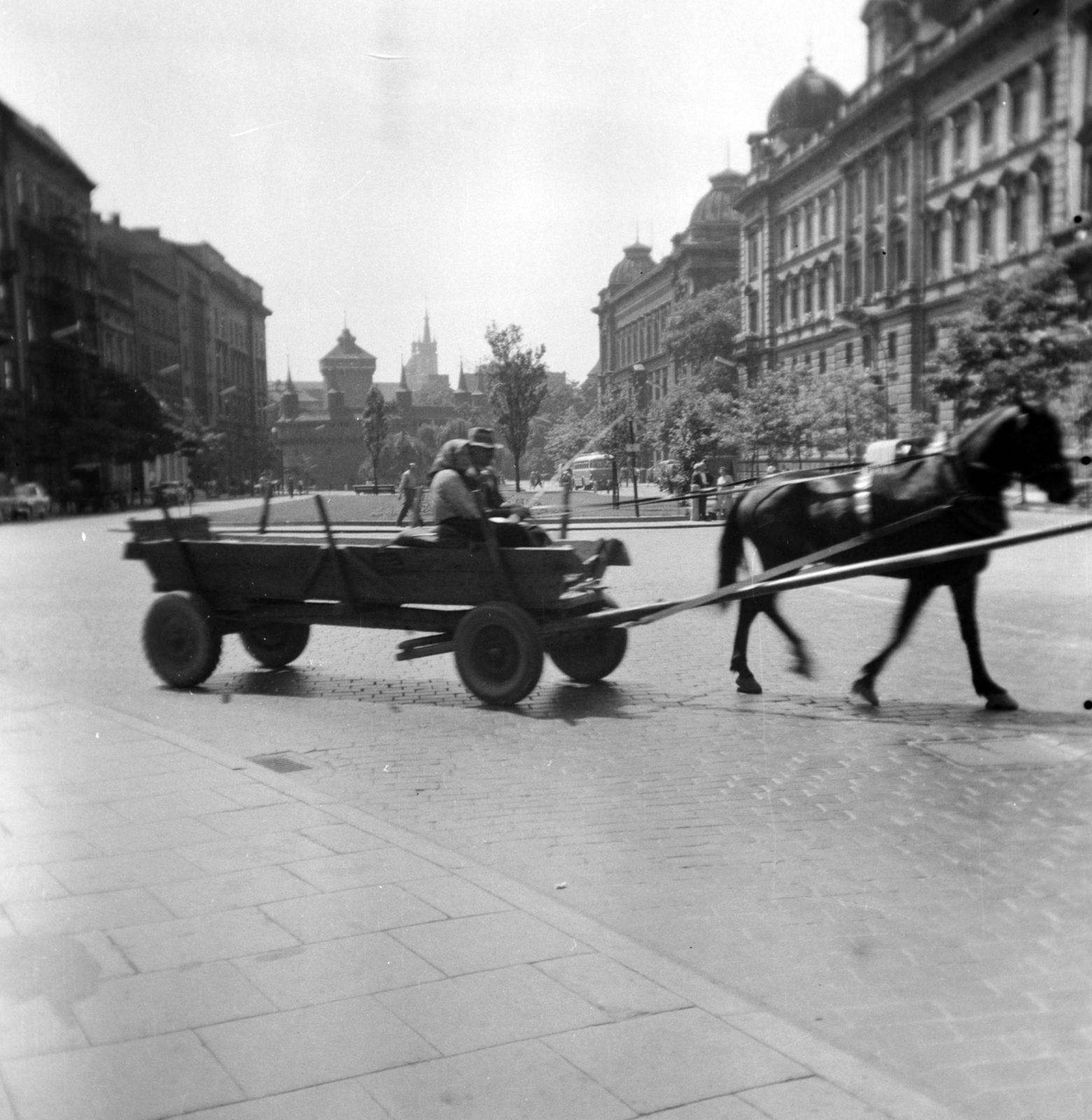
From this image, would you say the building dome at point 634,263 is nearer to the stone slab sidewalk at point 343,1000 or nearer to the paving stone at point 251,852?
the stone slab sidewalk at point 343,1000

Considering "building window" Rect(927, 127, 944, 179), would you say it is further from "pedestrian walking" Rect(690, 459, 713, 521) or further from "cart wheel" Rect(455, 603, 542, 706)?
"cart wheel" Rect(455, 603, 542, 706)

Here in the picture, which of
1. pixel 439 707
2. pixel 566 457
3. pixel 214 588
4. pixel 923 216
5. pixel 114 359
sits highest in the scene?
pixel 923 216

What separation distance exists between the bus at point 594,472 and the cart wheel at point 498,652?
1182 millimetres

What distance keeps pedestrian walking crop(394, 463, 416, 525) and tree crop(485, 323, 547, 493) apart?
1146mm

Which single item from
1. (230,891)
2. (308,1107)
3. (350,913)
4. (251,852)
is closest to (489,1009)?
(308,1107)

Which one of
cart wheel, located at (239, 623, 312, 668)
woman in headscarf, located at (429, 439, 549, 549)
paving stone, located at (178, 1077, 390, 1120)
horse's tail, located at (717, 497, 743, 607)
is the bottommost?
paving stone, located at (178, 1077, 390, 1120)

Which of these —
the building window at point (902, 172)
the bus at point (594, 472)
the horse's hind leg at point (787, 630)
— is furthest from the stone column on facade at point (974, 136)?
the horse's hind leg at point (787, 630)

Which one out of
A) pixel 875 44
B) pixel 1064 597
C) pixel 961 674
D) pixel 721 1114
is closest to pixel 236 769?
pixel 721 1114

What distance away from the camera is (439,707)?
7.59 metres

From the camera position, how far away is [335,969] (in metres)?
3.51

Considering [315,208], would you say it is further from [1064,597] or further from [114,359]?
[1064,597]

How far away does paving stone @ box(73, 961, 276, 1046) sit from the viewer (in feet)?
10.4

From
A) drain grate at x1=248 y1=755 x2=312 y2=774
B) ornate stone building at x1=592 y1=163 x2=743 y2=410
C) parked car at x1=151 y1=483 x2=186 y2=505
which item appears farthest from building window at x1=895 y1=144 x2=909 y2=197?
parked car at x1=151 y1=483 x2=186 y2=505

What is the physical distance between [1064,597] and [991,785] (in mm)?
7504
